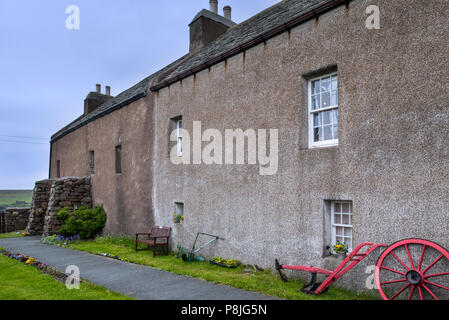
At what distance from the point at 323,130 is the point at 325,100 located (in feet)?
2.09

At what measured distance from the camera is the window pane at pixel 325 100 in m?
7.11

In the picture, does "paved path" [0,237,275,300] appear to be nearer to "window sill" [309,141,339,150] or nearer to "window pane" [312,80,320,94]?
"window sill" [309,141,339,150]

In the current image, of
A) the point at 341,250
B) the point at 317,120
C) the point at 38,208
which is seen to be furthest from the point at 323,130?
the point at 38,208

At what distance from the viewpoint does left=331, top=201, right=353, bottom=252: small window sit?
6.57 m

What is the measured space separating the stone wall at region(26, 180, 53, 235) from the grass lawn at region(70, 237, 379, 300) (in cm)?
770

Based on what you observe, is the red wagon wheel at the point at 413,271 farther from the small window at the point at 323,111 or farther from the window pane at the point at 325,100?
the window pane at the point at 325,100

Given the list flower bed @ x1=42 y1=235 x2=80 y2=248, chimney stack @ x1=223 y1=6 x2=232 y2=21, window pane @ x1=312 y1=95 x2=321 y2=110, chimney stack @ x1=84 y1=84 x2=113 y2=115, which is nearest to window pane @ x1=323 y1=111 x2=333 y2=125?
window pane @ x1=312 y1=95 x2=321 y2=110

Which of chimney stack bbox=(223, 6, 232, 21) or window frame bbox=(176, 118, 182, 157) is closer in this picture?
window frame bbox=(176, 118, 182, 157)

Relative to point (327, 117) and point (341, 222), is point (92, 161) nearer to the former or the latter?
point (327, 117)

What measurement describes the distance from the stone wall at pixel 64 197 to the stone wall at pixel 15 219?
6166 mm

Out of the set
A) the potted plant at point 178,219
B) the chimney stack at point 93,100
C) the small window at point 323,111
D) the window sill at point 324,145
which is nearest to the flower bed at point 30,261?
the potted plant at point 178,219
